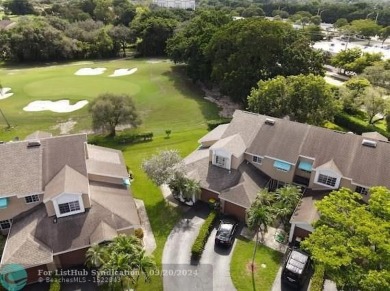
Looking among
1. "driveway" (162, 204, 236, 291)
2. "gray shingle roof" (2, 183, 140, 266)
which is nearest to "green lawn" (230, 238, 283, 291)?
"driveway" (162, 204, 236, 291)

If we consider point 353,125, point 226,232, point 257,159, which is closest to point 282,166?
point 257,159

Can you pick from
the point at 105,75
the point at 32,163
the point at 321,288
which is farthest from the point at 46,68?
the point at 321,288

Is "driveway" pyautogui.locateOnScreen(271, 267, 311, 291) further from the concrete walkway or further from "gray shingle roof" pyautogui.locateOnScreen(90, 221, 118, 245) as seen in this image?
"gray shingle roof" pyautogui.locateOnScreen(90, 221, 118, 245)

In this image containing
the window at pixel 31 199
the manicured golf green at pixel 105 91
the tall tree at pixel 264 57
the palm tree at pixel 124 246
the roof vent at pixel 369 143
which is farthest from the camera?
the tall tree at pixel 264 57

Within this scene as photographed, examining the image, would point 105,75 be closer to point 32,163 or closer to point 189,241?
point 32,163

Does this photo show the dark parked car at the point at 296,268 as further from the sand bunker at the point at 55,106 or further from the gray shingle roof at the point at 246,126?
the sand bunker at the point at 55,106

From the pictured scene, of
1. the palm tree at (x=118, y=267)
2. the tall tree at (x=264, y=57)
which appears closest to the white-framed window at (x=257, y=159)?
the palm tree at (x=118, y=267)
